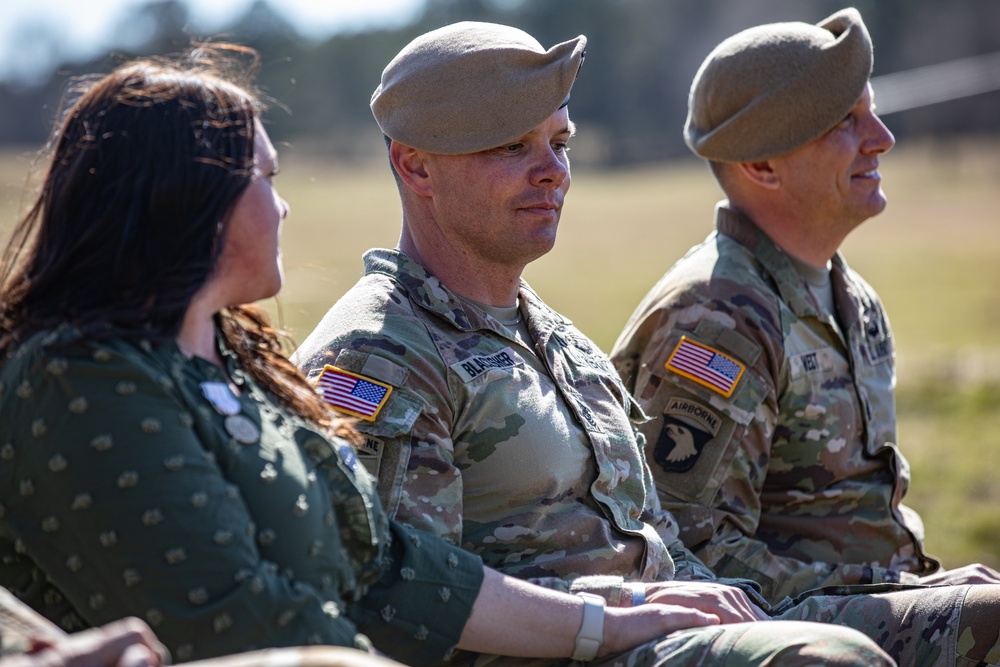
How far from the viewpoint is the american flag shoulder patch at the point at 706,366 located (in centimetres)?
347

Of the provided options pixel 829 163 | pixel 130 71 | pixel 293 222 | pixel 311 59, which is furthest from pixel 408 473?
pixel 311 59

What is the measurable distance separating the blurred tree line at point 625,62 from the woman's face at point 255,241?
1738 inches

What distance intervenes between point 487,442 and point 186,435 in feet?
3.13

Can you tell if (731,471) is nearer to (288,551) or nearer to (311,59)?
(288,551)

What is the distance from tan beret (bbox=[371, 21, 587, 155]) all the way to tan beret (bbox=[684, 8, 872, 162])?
1041 mm

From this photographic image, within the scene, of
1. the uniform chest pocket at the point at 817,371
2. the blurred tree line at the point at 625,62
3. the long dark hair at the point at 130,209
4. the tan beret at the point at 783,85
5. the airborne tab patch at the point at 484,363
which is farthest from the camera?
the blurred tree line at the point at 625,62

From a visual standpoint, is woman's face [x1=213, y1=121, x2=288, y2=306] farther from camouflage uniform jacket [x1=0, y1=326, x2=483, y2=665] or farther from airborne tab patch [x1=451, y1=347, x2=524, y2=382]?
airborne tab patch [x1=451, y1=347, x2=524, y2=382]

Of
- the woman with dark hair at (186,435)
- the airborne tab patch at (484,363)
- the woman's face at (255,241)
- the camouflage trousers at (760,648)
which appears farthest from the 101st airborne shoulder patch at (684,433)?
the woman's face at (255,241)

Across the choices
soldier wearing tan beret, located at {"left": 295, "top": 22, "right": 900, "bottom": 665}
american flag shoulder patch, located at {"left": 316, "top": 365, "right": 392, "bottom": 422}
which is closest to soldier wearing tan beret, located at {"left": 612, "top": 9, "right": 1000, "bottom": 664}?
soldier wearing tan beret, located at {"left": 295, "top": 22, "right": 900, "bottom": 665}

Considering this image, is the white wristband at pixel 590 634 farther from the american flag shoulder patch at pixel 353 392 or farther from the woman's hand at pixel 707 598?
the american flag shoulder patch at pixel 353 392

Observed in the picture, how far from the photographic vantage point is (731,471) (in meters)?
3.48

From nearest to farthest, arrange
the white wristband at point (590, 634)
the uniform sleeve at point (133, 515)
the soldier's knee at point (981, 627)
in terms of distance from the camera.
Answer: the uniform sleeve at point (133, 515)
the white wristband at point (590, 634)
the soldier's knee at point (981, 627)

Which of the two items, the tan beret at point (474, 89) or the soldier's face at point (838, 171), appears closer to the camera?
the tan beret at point (474, 89)

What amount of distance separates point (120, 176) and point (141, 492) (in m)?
0.53
